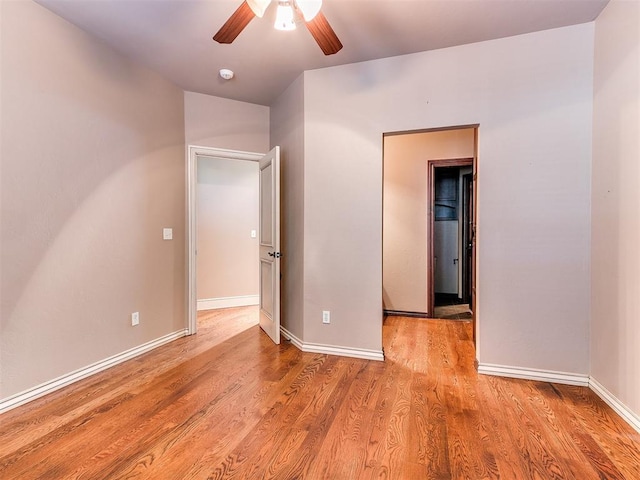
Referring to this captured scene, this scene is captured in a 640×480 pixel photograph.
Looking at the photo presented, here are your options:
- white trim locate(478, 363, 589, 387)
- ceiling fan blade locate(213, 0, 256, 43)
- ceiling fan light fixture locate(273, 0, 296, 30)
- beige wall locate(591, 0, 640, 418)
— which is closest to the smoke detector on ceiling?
ceiling fan blade locate(213, 0, 256, 43)

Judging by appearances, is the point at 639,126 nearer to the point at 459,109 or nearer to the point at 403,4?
the point at 459,109

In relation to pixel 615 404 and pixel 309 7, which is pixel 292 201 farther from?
pixel 615 404

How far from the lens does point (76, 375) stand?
2.36 metres

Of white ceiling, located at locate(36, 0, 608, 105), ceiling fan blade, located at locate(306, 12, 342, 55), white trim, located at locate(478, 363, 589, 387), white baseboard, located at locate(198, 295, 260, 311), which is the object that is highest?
white ceiling, located at locate(36, 0, 608, 105)

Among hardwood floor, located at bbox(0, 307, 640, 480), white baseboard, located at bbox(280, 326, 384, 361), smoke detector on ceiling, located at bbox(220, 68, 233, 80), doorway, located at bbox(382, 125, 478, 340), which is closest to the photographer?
hardwood floor, located at bbox(0, 307, 640, 480)

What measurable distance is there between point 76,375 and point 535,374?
341 centimetres

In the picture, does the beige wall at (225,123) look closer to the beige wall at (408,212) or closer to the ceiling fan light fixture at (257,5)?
the beige wall at (408,212)

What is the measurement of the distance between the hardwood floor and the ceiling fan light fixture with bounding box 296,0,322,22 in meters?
2.25

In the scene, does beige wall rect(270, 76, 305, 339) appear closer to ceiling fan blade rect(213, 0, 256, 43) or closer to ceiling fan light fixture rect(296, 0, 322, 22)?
ceiling fan blade rect(213, 0, 256, 43)

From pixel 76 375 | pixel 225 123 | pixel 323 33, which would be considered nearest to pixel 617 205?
pixel 323 33

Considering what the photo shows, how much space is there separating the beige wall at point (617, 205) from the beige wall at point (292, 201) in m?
2.22

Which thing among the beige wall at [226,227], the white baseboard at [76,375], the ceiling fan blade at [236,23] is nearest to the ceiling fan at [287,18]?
the ceiling fan blade at [236,23]

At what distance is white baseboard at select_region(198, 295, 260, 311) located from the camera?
4.50 metres

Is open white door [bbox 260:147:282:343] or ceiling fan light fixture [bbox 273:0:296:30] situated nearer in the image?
ceiling fan light fixture [bbox 273:0:296:30]
